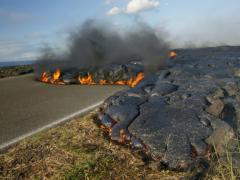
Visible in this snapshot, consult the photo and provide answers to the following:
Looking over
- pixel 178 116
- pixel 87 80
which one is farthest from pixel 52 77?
pixel 178 116

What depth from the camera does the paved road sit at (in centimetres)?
484

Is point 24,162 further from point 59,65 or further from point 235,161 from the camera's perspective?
point 59,65

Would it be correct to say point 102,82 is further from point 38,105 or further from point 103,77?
point 38,105

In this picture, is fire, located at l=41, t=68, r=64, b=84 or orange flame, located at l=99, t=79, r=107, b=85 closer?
orange flame, located at l=99, t=79, r=107, b=85

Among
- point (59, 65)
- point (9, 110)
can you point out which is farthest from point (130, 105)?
point (59, 65)

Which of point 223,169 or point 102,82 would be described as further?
point 102,82

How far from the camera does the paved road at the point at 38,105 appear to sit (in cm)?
484

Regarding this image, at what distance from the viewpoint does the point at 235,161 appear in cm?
344

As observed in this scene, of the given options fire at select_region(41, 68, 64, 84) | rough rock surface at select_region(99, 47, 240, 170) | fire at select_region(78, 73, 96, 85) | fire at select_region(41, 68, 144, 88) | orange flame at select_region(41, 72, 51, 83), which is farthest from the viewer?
orange flame at select_region(41, 72, 51, 83)

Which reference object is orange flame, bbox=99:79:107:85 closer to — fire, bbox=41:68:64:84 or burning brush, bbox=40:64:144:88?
burning brush, bbox=40:64:144:88

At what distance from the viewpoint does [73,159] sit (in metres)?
3.73

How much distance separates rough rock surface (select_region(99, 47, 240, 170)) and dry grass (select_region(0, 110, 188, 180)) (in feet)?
0.73

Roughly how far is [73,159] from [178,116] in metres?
1.53

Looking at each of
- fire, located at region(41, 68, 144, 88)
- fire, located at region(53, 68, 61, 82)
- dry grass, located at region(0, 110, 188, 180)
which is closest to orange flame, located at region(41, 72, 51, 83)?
fire, located at region(41, 68, 144, 88)
